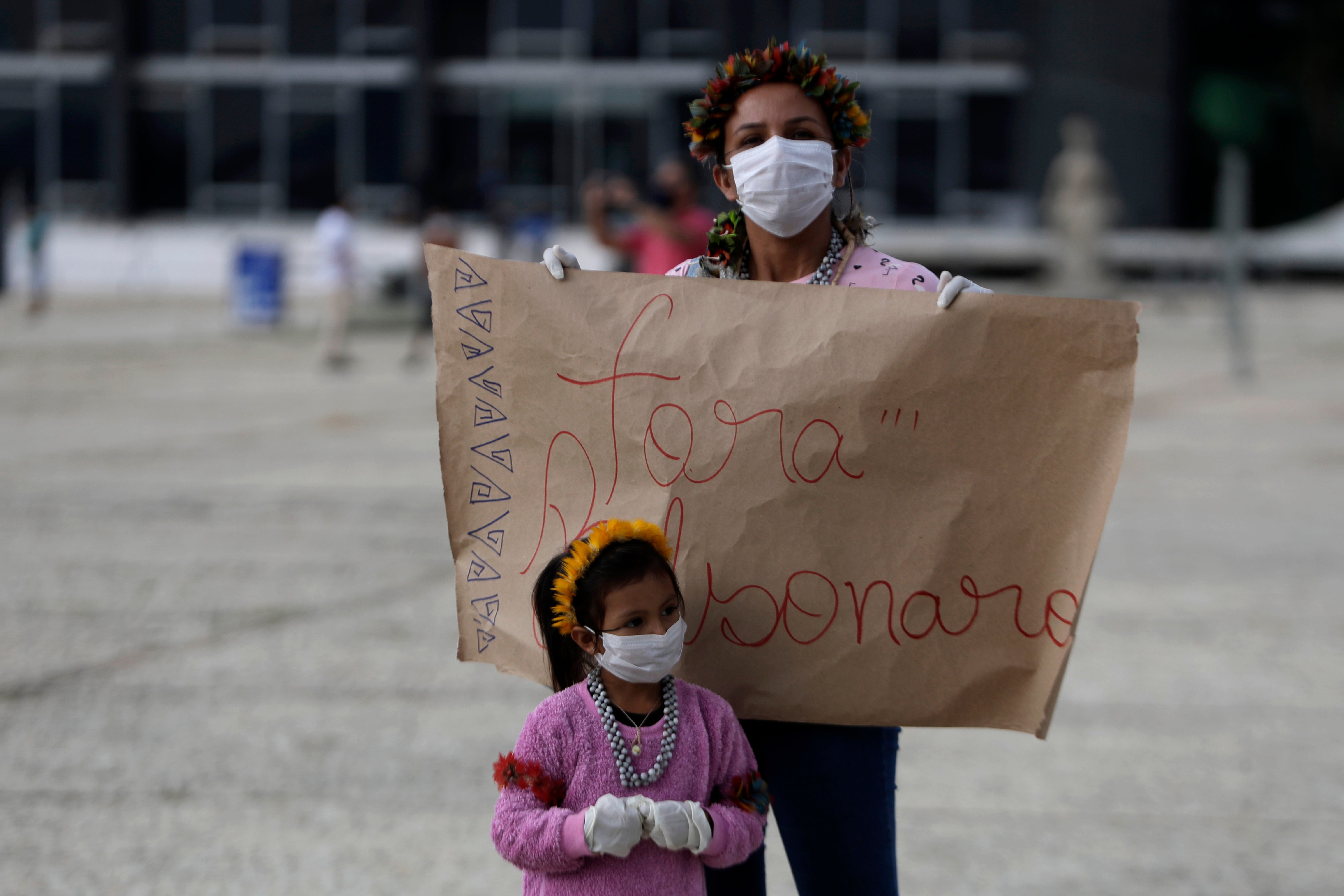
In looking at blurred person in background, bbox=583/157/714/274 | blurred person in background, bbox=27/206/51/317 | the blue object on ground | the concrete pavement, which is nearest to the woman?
the concrete pavement

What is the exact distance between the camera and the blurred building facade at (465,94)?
38.0m

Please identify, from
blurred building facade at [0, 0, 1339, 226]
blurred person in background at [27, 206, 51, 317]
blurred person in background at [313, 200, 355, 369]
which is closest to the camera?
blurred person in background at [313, 200, 355, 369]

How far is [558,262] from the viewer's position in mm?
2547

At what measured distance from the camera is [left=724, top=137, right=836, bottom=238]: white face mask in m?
2.54

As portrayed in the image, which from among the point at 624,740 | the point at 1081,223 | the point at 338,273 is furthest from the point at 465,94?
the point at 624,740

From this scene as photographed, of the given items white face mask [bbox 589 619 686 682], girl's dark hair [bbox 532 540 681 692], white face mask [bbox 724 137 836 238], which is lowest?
white face mask [bbox 589 619 686 682]

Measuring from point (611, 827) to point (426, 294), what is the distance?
20.6m

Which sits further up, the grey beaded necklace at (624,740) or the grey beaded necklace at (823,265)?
the grey beaded necklace at (823,265)

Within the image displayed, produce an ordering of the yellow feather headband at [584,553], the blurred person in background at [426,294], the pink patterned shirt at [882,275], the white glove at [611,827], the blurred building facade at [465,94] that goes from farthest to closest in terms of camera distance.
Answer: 1. the blurred building facade at [465,94]
2. the blurred person in background at [426,294]
3. the pink patterned shirt at [882,275]
4. the yellow feather headband at [584,553]
5. the white glove at [611,827]

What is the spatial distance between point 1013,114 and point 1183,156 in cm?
615

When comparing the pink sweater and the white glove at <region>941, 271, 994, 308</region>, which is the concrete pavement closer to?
the pink sweater

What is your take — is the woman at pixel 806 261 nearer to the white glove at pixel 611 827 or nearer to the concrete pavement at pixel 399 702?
the white glove at pixel 611 827

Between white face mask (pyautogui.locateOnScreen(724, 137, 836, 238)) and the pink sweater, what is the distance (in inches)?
33.6

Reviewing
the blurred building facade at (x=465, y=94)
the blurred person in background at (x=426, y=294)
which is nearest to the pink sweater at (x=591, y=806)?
the blurred person in background at (x=426, y=294)
